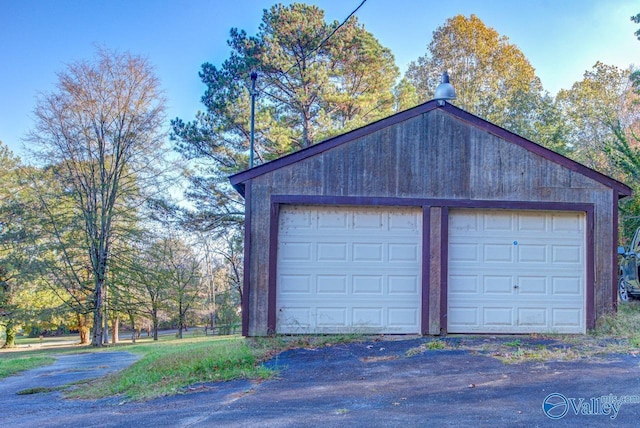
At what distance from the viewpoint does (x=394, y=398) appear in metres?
5.12

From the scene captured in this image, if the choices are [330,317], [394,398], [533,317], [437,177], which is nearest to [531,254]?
[533,317]

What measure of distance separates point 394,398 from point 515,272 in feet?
15.5

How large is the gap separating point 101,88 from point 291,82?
7567 mm

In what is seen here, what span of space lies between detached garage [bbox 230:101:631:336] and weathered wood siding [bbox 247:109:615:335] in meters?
0.02

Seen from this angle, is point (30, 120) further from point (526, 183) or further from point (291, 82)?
point (526, 183)

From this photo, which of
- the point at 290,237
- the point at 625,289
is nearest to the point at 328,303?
the point at 290,237

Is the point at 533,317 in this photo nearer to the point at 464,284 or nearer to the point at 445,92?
the point at 464,284

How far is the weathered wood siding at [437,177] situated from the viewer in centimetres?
873

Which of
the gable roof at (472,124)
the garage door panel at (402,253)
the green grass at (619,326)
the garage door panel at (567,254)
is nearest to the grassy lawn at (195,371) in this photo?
the garage door panel at (402,253)

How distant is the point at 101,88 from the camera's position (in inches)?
767

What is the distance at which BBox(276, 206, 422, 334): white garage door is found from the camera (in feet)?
28.5

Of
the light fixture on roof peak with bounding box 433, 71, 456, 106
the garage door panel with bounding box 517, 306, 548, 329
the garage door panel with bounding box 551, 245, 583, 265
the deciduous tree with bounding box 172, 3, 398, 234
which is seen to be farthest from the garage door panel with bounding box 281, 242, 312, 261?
the deciduous tree with bounding box 172, 3, 398, 234

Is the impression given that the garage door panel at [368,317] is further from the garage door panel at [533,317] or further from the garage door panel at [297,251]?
the garage door panel at [533,317]

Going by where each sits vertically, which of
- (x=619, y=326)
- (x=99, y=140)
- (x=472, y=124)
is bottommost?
(x=619, y=326)
